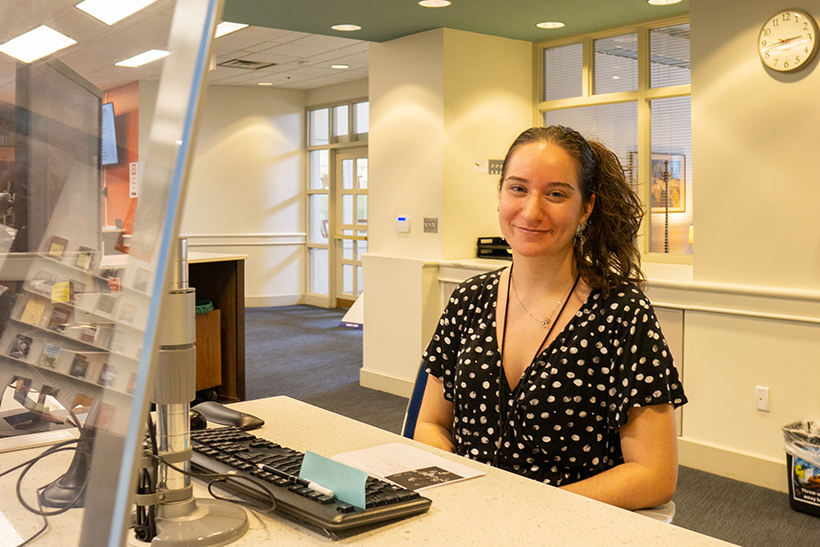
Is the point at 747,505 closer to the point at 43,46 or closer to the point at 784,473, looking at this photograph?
the point at 784,473

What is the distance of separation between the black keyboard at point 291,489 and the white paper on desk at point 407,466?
0.33 feet

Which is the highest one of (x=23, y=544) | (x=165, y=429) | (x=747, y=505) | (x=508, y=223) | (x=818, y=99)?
(x=818, y=99)

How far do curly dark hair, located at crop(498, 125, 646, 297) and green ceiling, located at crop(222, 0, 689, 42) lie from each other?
2.94 m

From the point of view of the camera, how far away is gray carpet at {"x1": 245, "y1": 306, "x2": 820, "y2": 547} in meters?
2.97

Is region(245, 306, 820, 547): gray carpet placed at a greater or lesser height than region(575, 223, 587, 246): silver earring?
lesser

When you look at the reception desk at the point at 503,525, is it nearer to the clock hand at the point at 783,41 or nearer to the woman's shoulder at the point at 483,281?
the woman's shoulder at the point at 483,281

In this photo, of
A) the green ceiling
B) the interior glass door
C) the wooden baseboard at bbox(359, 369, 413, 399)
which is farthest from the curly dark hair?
the interior glass door

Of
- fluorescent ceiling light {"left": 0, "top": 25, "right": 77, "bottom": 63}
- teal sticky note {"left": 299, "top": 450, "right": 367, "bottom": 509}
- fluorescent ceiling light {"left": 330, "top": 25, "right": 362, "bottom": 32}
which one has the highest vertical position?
fluorescent ceiling light {"left": 330, "top": 25, "right": 362, "bottom": 32}

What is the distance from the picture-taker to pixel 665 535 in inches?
38.5

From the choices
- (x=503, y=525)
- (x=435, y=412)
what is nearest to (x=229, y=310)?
(x=435, y=412)

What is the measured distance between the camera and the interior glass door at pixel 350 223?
365 inches

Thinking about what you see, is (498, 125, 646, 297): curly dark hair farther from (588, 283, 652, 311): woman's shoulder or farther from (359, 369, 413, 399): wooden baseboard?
(359, 369, 413, 399): wooden baseboard

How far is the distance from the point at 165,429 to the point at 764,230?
339 centimetres

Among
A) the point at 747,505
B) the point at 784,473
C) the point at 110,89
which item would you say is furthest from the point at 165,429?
the point at 784,473
